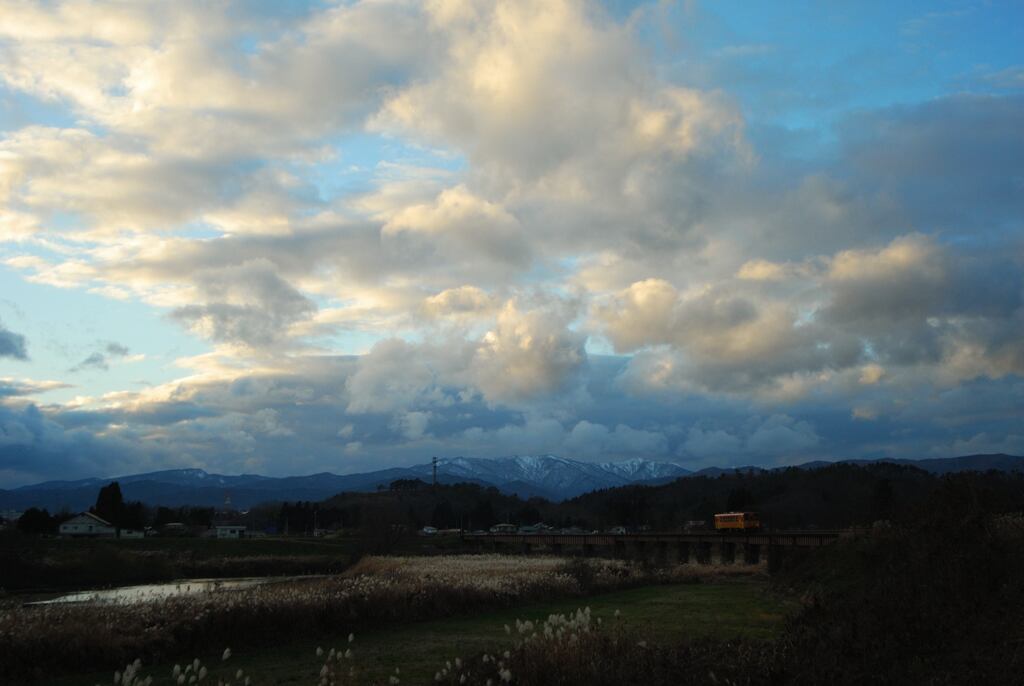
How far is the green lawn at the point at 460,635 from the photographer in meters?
19.8

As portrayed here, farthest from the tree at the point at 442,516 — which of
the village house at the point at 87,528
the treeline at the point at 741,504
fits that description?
the village house at the point at 87,528

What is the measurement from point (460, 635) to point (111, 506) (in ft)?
457

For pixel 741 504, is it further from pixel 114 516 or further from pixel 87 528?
pixel 114 516

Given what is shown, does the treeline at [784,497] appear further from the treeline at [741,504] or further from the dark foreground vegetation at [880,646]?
the dark foreground vegetation at [880,646]

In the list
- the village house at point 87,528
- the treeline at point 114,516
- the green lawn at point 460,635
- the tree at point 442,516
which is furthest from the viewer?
the tree at point 442,516

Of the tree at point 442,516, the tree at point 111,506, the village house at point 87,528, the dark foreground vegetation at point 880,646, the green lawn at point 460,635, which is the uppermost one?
the dark foreground vegetation at point 880,646

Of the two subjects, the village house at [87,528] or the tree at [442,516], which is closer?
the village house at [87,528]

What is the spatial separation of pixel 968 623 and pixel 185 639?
21.7 metres

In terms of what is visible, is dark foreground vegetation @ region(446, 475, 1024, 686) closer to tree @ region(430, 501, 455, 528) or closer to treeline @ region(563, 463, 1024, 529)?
treeline @ region(563, 463, 1024, 529)

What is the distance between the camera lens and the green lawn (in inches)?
781

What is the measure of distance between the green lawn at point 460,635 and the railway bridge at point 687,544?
1452 cm

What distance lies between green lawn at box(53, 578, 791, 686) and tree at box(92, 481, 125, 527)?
12721 centimetres

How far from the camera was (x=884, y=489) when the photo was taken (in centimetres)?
9481

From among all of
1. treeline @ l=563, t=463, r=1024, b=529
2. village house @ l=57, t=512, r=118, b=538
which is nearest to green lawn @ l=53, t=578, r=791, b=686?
treeline @ l=563, t=463, r=1024, b=529
